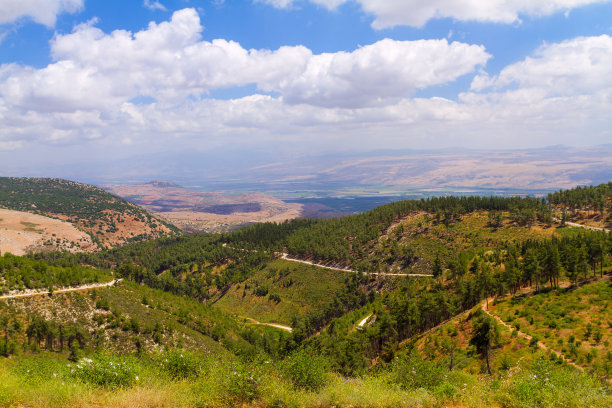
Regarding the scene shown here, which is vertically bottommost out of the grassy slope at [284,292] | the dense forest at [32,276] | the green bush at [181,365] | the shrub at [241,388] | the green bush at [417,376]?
the grassy slope at [284,292]

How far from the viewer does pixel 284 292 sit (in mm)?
117062

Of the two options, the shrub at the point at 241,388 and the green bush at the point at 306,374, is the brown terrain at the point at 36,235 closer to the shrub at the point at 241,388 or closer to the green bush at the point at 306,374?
the shrub at the point at 241,388

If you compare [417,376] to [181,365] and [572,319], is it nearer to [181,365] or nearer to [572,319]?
[181,365]

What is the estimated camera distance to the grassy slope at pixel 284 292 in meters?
108

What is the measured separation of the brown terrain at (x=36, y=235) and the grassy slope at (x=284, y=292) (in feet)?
382

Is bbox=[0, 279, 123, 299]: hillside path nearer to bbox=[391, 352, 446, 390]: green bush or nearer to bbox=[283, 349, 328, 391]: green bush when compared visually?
bbox=[283, 349, 328, 391]: green bush

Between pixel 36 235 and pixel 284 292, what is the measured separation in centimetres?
15864

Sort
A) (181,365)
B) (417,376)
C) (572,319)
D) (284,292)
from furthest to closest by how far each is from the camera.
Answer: (284,292)
(572,319)
(181,365)
(417,376)

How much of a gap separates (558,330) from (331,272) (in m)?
82.5

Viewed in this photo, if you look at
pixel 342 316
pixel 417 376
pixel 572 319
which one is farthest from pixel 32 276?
pixel 572 319

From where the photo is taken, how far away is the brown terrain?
159m

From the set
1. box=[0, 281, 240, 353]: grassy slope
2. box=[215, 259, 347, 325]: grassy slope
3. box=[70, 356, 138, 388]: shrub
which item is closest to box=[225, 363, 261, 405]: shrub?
box=[70, 356, 138, 388]: shrub

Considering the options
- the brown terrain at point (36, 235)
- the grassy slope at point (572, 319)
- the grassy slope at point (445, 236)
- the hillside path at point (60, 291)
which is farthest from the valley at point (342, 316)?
the brown terrain at point (36, 235)

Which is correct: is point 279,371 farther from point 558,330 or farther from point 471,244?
point 471,244
